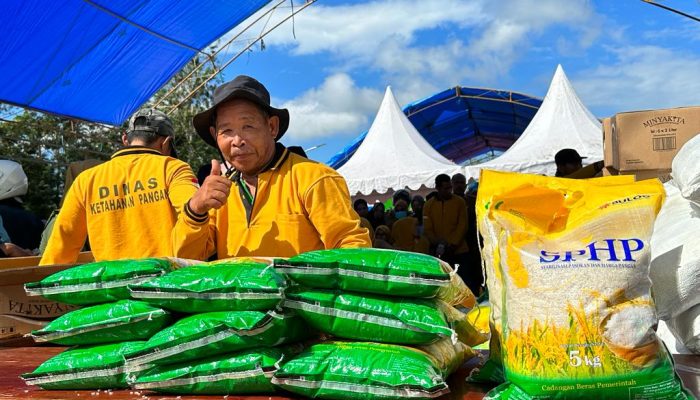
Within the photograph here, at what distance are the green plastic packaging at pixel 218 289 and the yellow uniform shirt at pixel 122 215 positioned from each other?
1.18 metres

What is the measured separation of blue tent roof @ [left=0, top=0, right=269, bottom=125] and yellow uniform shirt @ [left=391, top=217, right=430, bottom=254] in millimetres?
3095

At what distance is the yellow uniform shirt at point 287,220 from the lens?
1963 mm

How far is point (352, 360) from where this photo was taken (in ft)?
4.43

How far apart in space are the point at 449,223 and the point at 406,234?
2.46 ft

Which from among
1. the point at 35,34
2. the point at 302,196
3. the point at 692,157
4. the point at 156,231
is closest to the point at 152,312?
the point at 302,196

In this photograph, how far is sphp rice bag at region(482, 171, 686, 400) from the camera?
45.5 inches

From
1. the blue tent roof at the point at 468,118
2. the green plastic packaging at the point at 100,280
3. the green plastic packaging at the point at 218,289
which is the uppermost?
the blue tent roof at the point at 468,118

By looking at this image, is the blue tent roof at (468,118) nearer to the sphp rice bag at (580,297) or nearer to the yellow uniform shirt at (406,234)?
the yellow uniform shirt at (406,234)

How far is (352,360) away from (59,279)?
32.9 inches

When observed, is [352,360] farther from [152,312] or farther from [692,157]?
[692,157]

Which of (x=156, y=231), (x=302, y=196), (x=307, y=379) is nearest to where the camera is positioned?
(x=307, y=379)

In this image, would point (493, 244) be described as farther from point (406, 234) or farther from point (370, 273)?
point (406, 234)

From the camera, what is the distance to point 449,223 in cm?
722

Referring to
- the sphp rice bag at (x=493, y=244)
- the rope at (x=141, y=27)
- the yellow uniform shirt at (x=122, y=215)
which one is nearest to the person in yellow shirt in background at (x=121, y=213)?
the yellow uniform shirt at (x=122, y=215)
